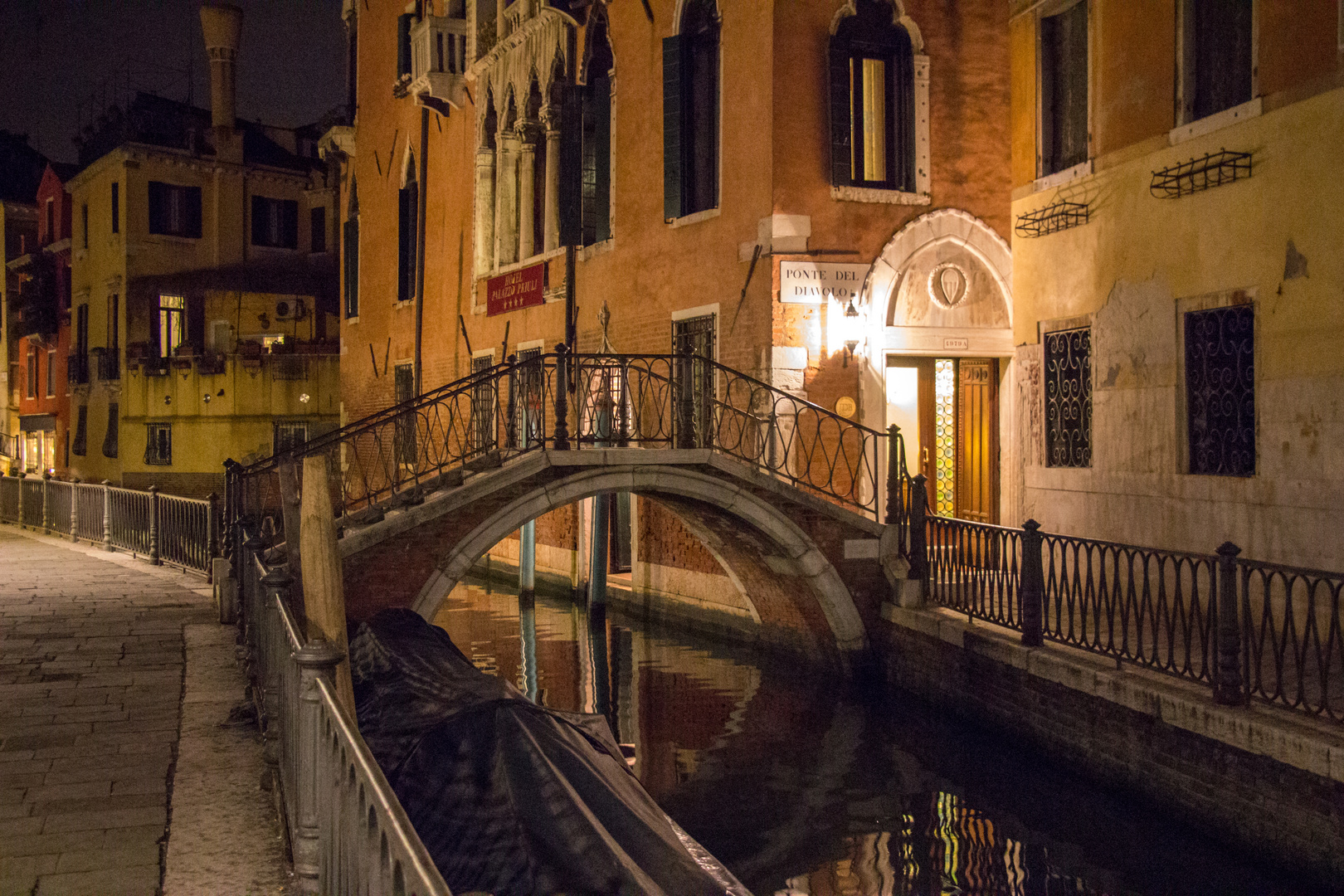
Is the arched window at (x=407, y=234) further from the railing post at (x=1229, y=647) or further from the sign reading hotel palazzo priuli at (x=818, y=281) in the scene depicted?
the railing post at (x=1229, y=647)

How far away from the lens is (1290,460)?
8641 mm

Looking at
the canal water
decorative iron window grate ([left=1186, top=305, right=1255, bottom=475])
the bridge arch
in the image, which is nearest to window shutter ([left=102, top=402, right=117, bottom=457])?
the canal water

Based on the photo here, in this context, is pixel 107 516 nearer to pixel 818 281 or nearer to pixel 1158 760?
pixel 818 281

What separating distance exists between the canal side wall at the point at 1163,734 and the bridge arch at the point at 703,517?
106 centimetres

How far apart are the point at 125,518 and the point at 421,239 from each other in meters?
7.19

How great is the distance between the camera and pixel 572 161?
49.6 feet

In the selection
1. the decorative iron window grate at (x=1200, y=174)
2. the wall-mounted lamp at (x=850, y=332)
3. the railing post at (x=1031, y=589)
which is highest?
the decorative iron window grate at (x=1200, y=174)

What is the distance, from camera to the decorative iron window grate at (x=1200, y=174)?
30.0 ft

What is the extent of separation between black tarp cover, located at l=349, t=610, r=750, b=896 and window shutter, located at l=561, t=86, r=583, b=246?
9867 millimetres

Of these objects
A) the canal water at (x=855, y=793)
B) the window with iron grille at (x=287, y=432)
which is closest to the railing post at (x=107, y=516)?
the canal water at (x=855, y=793)

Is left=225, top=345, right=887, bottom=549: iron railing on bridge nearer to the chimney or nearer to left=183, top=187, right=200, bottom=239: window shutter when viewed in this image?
left=183, top=187, right=200, bottom=239: window shutter

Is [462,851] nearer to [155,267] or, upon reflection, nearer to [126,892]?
[126,892]

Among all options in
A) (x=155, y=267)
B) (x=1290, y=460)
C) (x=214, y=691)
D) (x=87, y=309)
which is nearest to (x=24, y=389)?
(x=87, y=309)

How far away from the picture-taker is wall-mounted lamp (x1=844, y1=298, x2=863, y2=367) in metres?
11.8
